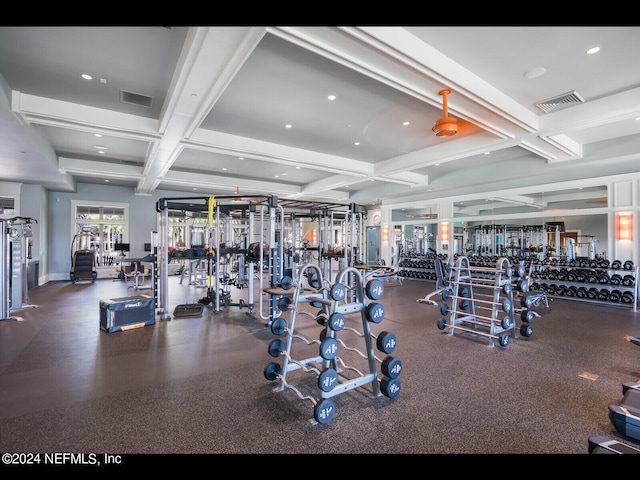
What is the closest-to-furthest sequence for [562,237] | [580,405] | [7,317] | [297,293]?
[580,405] < [297,293] < [7,317] < [562,237]

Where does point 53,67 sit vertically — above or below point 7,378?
above

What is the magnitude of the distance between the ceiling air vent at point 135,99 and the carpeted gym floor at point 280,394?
10.4 ft

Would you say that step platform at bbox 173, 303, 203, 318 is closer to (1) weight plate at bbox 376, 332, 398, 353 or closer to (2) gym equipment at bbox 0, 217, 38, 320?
(2) gym equipment at bbox 0, 217, 38, 320

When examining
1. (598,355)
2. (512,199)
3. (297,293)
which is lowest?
(598,355)

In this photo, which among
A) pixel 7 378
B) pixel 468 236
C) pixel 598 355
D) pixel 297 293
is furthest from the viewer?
pixel 468 236

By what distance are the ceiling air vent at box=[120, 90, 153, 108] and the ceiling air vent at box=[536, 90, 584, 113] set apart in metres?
5.47

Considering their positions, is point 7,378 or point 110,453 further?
point 7,378

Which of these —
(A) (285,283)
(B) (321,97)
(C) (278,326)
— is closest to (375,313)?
(C) (278,326)

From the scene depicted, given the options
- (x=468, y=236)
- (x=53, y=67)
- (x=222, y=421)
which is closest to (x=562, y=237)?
(x=468, y=236)

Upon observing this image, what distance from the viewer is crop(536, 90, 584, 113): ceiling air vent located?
4102 millimetres
